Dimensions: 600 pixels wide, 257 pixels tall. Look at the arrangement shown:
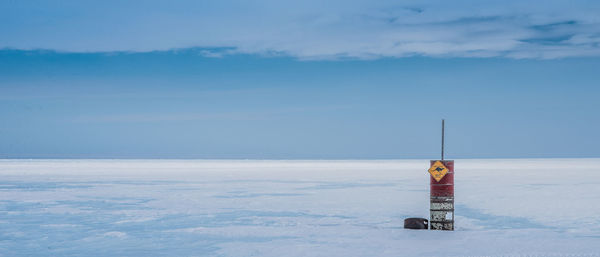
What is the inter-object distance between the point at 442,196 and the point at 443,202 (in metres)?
0.06

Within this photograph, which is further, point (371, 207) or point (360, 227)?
point (371, 207)

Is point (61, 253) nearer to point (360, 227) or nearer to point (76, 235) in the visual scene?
point (76, 235)

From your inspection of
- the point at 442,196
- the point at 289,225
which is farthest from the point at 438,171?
the point at 289,225

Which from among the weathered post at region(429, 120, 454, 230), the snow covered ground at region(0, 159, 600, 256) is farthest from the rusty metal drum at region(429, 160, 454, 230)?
the snow covered ground at region(0, 159, 600, 256)

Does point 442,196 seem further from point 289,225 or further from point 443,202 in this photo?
point 289,225

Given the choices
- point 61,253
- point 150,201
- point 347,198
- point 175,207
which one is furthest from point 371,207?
point 61,253

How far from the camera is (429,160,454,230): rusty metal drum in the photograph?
7.02 m

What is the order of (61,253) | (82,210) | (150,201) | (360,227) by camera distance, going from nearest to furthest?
1. (61,253)
2. (360,227)
3. (82,210)
4. (150,201)

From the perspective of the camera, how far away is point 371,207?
9.66m

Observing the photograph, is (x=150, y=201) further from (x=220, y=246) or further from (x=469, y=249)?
(x=469, y=249)

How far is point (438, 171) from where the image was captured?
23.2 ft

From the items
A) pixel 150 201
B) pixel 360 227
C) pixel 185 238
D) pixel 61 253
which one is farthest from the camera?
pixel 150 201

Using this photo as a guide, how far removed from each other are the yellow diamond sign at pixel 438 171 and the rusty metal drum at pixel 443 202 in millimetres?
26

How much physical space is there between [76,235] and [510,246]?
4062 mm
